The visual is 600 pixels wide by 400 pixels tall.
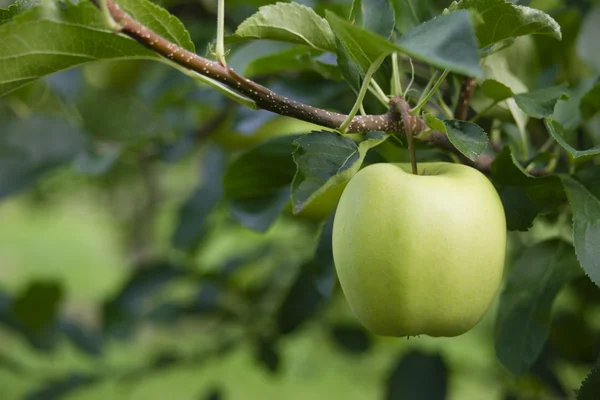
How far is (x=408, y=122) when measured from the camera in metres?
0.43

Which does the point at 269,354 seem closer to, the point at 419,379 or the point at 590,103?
the point at 419,379

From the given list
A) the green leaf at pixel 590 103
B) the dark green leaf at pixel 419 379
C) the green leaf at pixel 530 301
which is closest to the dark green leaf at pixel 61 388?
the dark green leaf at pixel 419 379

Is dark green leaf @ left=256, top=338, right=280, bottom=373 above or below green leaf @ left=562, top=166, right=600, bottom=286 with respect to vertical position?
below

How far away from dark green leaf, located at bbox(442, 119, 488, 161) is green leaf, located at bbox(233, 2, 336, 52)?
11 cm

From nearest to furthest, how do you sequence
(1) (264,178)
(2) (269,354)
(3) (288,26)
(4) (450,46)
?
(4) (450,46) → (3) (288,26) → (1) (264,178) → (2) (269,354)

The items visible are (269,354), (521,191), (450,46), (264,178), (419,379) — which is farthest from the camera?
→ (269,354)

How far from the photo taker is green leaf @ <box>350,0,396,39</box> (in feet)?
1.56

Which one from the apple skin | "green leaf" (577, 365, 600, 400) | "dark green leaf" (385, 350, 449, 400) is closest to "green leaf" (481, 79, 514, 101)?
the apple skin

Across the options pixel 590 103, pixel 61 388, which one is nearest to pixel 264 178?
pixel 590 103

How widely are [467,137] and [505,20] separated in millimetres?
80

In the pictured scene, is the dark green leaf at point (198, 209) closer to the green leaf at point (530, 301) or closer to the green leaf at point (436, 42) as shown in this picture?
the green leaf at point (530, 301)

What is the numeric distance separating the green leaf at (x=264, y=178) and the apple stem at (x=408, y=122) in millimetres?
179

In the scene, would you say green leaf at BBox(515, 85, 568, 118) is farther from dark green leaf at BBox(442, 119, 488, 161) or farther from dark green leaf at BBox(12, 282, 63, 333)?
dark green leaf at BBox(12, 282, 63, 333)

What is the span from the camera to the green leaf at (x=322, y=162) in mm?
373
